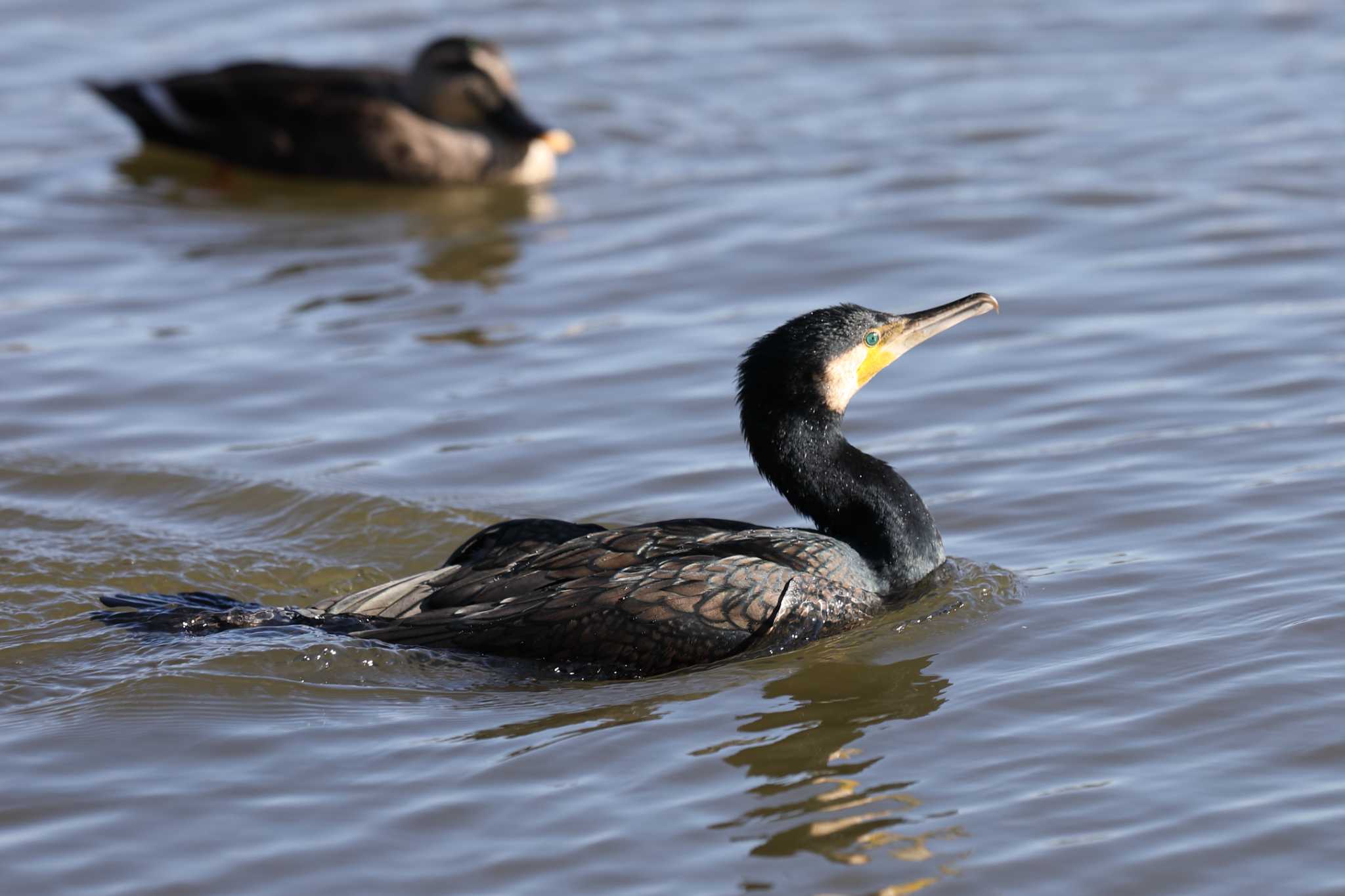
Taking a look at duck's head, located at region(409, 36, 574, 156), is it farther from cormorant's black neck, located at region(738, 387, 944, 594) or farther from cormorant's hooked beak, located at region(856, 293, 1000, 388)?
cormorant's black neck, located at region(738, 387, 944, 594)

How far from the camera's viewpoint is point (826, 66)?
1542 centimetres

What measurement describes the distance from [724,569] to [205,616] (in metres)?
1.89

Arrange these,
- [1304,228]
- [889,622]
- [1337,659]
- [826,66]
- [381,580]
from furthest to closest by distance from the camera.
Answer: [826,66]
[1304,228]
[381,580]
[889,622]
[1337,659]

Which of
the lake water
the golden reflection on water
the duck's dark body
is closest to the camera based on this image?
the lake water

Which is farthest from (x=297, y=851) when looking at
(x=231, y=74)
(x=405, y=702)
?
(x=231, y=74)

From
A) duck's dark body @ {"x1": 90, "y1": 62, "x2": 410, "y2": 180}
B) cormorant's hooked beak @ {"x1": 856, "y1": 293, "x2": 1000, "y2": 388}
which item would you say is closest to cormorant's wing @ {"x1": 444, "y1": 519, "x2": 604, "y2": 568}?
cormorant's hooked beak @ {"x1": 856, "y1": 293, "x2": 1000, "y2": 388}

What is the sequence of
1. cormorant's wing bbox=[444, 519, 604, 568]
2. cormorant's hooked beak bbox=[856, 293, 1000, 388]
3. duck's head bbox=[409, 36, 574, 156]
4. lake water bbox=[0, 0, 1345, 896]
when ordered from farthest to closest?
duck's head bbox=[409, 36, 574, 156] < cormorant's hooked beak bbox=[856, 293, 1000, 388] < cormorant's wing bbox=[444, 519, 604, 568] < lake water bbox=[0, 0, 1345, 896]

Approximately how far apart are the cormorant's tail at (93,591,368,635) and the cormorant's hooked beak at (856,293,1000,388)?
2114 mm

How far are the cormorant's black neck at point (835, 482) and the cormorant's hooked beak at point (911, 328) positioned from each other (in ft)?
0.87

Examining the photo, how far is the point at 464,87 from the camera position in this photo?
13648mm

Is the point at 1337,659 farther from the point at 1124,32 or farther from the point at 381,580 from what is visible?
the point at 1124,32

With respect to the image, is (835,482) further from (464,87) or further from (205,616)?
(464,87)

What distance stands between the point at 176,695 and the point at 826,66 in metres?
10.1

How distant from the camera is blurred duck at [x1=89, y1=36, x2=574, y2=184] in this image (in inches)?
525
